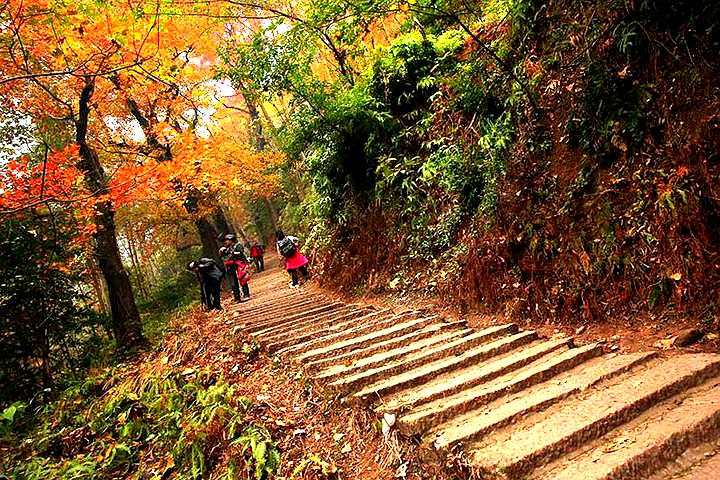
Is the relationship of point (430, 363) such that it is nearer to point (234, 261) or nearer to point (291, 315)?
point (291, 315)

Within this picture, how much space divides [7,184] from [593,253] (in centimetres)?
1037

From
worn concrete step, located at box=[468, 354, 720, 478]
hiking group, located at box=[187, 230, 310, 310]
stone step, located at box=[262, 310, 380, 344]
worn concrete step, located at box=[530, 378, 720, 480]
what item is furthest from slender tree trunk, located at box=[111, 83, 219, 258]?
worn concrete step, located at box=[530, 378, 720, 480]

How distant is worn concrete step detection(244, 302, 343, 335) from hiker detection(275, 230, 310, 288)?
247 cm

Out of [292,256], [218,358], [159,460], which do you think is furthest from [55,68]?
[159,460]

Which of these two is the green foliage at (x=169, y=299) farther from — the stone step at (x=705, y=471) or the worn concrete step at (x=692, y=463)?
the stone step at (x=705, y=471)

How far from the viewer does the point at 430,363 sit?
15.2 ft

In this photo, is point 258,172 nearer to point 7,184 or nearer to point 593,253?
point 7,184

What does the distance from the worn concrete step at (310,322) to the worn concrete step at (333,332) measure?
18cm

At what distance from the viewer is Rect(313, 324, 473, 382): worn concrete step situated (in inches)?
185

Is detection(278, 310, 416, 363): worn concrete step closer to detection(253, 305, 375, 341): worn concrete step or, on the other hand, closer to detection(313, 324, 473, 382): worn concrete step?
detection(313, 324, 473, 382): worn concrete step

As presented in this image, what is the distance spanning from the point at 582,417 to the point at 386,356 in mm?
2220

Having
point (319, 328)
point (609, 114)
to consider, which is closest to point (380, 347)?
point (319, 328)

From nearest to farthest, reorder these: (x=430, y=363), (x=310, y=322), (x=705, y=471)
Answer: (x=705, y=471) < (x=430, y=363) < (x=310, y=322)

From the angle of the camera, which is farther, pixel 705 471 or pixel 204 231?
pixel 204 231
